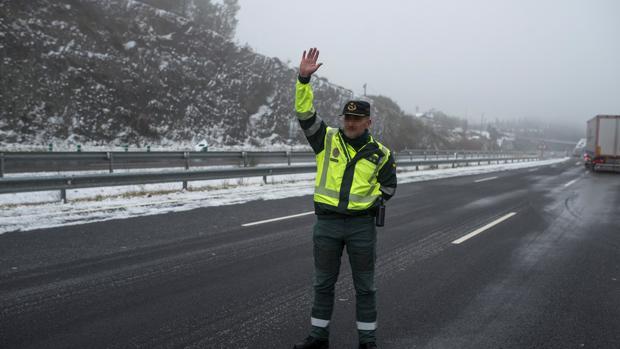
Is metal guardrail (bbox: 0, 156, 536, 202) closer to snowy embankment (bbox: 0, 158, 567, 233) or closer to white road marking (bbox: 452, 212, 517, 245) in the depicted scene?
snowy embankment (bbox: 0, 158, 567, 233)

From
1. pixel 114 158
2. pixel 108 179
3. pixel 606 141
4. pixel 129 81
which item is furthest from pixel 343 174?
pixel 129 81

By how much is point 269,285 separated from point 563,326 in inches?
113

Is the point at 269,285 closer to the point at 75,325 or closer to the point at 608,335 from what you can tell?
the point at 75,325

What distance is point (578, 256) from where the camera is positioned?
6.39 metres

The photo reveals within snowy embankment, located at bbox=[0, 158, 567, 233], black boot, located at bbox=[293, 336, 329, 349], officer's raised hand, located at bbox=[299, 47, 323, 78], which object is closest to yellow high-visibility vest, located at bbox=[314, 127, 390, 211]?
officer's raised hand, located at bbox=[299, 47, 323, 78]

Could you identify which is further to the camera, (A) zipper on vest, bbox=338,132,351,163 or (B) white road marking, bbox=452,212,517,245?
(B) white road marking, bbox=452,212,517,245

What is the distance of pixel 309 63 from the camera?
3396 mm

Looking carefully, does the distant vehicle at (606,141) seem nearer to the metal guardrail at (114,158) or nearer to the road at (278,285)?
the metal guardrail at (114,158)

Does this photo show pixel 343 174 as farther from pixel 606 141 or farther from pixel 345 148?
pixel 606 141

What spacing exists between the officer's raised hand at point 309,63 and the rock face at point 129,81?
30586 millimetres

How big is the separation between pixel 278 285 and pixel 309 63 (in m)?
2.57

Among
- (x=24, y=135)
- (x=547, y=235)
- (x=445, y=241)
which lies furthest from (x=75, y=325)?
(x=24, y=135)

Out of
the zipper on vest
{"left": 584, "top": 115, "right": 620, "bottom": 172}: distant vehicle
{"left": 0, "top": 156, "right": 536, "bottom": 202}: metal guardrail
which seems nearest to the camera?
the zipper on vest

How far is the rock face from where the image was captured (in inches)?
1212
